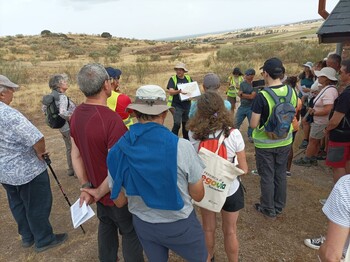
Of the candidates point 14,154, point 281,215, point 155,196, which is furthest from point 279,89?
point 14,154

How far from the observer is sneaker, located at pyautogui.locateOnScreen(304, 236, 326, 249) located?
3.18 metres

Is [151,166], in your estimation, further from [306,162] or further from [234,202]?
[306,162]

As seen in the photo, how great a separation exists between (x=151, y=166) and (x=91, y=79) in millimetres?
913

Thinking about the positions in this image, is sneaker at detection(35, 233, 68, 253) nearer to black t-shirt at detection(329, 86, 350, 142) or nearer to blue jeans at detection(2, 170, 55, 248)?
blue jeans at detection(2, 170, 55, 248)

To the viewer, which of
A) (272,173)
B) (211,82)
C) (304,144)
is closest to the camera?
(211,82)

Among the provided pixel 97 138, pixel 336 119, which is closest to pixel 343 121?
pixel 336 119

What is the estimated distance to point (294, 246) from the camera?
10.6ft

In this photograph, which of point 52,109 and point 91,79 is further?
point 52,109

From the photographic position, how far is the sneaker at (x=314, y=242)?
318cm

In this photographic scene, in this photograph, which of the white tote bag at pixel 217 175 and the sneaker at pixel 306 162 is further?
the sneaker at pixel 306 162

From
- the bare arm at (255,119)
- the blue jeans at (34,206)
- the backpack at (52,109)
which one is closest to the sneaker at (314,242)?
the bare arm at (255,119)

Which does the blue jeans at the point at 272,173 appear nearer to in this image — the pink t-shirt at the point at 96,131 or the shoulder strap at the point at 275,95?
the shoulder strap at the point at 275,95

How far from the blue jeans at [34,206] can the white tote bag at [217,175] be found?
6.23 ft

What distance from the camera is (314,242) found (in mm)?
3209
